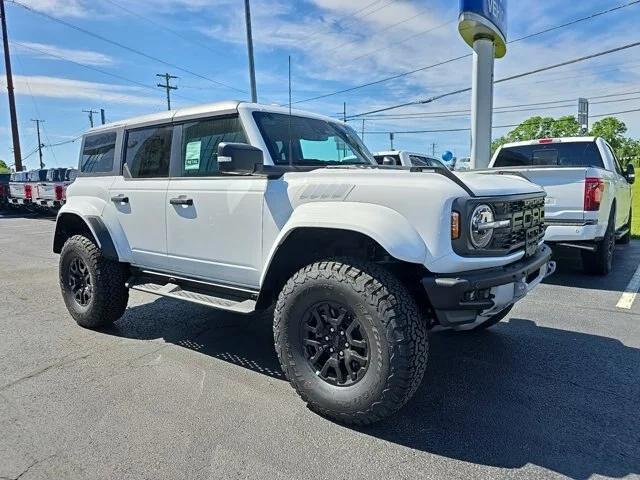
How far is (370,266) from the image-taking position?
2.85 m

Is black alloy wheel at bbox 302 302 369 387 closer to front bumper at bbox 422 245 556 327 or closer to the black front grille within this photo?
front bumper at bbox 422 245 556 327

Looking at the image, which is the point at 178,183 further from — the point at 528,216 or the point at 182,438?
the point at 528,216

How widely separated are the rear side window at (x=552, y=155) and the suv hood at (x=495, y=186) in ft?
15.2

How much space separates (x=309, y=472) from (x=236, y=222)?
179 cm

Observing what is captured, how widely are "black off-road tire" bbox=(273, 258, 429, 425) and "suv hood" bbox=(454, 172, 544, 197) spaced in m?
0.73

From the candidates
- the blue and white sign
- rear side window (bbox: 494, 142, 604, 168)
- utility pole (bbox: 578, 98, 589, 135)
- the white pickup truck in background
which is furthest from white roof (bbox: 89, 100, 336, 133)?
utility pole (bbox: 578, 98, 589, 135)

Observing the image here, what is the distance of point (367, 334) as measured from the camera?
9.13 ft

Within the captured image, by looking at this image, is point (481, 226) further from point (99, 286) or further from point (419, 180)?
point (99, 286)

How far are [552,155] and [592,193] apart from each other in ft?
7.29

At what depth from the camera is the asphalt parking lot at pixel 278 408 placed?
8.27 ft

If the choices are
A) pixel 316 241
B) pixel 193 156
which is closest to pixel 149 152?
pixel 193 156

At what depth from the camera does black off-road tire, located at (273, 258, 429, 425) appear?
2.67m

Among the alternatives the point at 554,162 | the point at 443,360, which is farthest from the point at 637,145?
the point at 443,360

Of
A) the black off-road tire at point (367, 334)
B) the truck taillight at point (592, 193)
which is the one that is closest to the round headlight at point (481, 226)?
the black off-road tire at point (367, 334)
